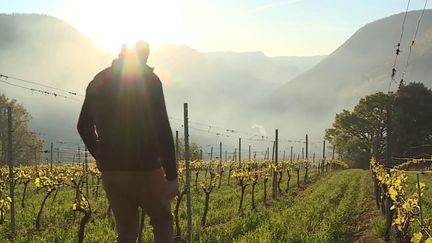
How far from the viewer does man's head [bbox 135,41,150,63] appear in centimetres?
342

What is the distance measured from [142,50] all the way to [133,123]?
1.74 ft

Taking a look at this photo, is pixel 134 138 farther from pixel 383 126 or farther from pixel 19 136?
pixel 19 136

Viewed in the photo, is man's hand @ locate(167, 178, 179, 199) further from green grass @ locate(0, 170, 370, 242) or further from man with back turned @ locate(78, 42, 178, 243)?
green grass @ locate(0, 170, 370, 242)

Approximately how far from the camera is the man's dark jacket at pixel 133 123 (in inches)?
130

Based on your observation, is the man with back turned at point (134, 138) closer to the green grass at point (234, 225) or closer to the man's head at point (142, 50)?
the man's head at point (142, 50)

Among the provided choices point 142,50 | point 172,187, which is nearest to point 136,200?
point 172,187

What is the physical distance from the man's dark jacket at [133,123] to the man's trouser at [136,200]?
0.06 metres

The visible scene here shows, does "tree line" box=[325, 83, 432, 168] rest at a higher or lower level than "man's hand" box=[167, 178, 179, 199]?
higher

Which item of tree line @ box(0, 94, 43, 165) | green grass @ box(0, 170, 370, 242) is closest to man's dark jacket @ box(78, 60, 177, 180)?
green grass @ box(0, 170, 370, 242)

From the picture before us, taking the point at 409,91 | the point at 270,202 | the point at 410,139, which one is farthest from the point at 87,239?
the point at 409,91

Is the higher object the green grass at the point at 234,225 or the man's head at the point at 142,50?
the man's head at the point at 142,50

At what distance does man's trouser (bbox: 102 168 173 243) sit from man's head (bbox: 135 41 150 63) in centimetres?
80

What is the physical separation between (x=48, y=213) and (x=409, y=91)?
161 feet

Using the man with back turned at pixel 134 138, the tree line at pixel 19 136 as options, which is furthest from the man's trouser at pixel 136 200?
the tree line at pixel 19 136
